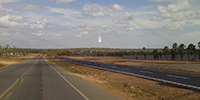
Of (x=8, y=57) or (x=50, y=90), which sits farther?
(x=8, y=57)

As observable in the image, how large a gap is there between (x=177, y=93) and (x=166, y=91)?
2.98 ft

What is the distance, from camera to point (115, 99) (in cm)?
976

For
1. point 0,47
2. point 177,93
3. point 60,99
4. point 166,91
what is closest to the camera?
point 60,99

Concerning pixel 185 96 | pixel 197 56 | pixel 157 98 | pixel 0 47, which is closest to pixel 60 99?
pixel 157 98

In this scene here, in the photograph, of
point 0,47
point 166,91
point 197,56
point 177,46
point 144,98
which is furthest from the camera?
point 0,47

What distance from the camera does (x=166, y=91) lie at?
12.6 meters

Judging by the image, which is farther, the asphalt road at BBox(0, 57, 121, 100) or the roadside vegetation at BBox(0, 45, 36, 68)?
the roadside vegetation at BBox(0, 45, 36, 68)

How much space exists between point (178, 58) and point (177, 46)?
1104cm

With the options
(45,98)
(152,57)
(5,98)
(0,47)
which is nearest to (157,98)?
(45,98)

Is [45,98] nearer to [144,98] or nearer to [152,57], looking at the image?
[144,98]

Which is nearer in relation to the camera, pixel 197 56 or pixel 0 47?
pixel 197 56

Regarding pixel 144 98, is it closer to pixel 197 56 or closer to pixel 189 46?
pixel 197 56

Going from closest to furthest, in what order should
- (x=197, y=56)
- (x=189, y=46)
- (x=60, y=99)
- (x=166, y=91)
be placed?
(x=60, y=99) → (x=166, y=91) → (x=197, y=56) → (x=189, y=46)

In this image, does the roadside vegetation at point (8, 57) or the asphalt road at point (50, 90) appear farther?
the roadside vegetation at point (8, 57)
